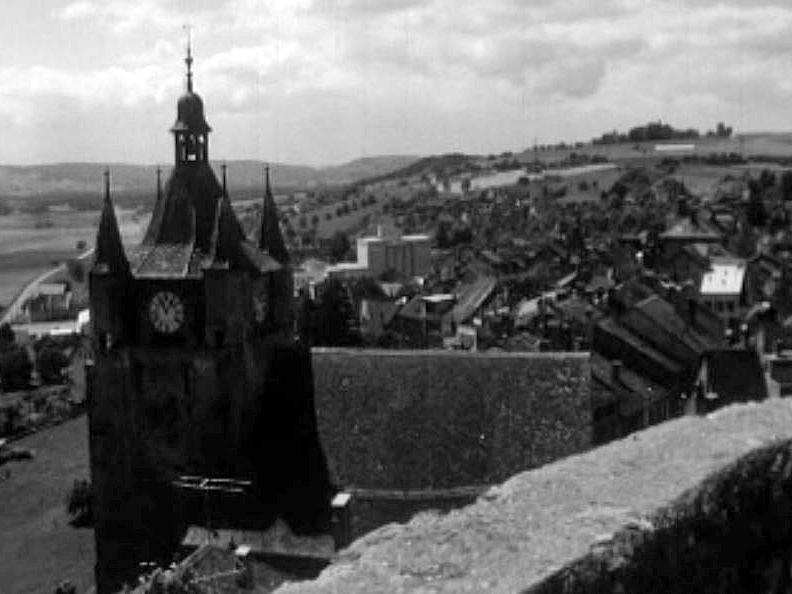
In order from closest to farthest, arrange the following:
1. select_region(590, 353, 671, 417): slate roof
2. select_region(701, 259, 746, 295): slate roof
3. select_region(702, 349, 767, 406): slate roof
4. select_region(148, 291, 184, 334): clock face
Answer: select_region(148, 291, 184, 334): clock face, select_region(590, 353, 671, 417): slate roof, select_region(702, 349, 767, 406): slate roof, select_region(701, 259, 746, 295): slate roof

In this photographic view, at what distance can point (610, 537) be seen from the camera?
247 inches

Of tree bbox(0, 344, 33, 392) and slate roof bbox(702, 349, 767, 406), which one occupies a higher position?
slate roof bbox(702, 349, 767, 406)

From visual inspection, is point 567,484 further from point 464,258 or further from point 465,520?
point 464,258

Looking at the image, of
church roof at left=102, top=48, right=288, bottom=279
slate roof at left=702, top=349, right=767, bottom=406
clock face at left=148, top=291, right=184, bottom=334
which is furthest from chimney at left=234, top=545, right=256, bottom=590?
slate roof at left=702, top=349, right=767, bottom=406

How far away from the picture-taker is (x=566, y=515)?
261 inches

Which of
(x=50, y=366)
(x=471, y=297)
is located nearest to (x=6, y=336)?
(x=50, y=366)

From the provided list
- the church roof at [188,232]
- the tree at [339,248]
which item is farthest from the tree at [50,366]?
the church roof at [188,232]

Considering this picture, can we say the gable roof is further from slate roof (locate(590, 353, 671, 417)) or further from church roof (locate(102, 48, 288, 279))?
church roof (locate(102, 48, 288, 279))

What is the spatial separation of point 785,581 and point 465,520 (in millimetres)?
2298

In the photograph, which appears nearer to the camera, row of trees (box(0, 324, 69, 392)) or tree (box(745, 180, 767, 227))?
row of trees (box(0, 324, 69, 392))

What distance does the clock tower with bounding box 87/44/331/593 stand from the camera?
2769 cm

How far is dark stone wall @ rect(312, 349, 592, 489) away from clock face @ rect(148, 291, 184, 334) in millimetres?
3534

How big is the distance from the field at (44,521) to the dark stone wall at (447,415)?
13036 millimetres

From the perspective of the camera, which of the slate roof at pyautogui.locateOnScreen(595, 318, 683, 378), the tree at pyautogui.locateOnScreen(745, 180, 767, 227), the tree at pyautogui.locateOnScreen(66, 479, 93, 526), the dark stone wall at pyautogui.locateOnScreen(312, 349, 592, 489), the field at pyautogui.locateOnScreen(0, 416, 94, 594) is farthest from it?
the tree at pyautogui.locateOnScreen(745, 180, 767, 227)
